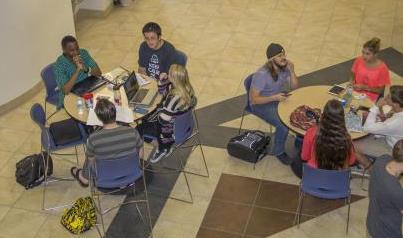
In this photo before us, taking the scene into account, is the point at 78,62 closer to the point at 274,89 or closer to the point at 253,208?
the point at 274,89

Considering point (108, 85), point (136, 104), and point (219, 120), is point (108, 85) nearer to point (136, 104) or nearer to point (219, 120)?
point (136, 104)

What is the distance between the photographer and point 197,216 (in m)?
5.71

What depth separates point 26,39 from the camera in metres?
7.48

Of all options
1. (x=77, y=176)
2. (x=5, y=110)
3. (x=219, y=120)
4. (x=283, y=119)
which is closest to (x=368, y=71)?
(x=283, y=119)

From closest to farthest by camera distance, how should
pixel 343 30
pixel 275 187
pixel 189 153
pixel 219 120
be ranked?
pixel 275 187
pixel 189 153
pixel 219 120
pixel 343 30

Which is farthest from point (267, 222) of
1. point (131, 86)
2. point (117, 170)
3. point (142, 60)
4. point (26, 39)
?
point (26, 39)

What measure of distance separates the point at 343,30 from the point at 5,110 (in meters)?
5.30

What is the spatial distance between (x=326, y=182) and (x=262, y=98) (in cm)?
140

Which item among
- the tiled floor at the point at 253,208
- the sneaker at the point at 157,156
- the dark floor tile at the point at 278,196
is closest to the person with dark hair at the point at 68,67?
the sneaker at the point at 157,156

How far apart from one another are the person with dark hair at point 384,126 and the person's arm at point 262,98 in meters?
0.91

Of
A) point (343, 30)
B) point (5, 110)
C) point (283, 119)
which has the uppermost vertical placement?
point (283, 119)

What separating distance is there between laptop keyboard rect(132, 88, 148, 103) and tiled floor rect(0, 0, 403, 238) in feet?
3.34

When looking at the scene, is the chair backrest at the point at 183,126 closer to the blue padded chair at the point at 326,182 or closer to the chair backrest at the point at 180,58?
the chair backrest at the point at 180,58

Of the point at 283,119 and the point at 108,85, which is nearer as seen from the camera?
the point at 283,119
